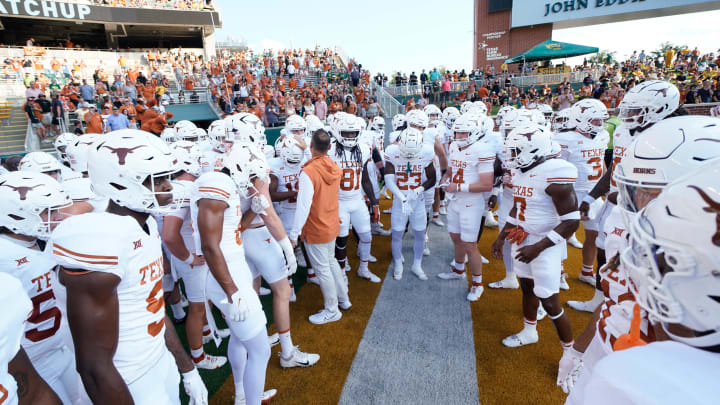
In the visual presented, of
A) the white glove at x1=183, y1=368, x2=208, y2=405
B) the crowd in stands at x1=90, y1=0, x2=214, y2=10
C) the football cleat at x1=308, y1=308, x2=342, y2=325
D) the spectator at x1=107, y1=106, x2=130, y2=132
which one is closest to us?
the white glove at x1=183, y1=368, x2=208, y2=405

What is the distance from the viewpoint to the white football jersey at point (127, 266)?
1.56 m

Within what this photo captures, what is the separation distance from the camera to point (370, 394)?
3.35 meters

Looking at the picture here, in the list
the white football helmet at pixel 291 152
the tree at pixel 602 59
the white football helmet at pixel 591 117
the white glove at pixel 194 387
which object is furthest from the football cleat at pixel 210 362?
the tree at pixel 602 59

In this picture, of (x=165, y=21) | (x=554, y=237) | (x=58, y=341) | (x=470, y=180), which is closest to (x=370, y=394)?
(x=554, y=237)

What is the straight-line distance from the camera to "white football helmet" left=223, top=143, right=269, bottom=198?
3.13 meters

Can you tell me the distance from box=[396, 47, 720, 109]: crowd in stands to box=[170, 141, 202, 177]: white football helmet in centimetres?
1116

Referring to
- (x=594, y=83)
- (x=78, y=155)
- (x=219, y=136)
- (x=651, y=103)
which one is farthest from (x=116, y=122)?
(x=594, y=83)

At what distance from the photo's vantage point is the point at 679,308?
0.98 m

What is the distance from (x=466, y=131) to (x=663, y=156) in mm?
3375

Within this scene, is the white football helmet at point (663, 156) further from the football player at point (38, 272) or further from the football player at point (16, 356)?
the football player at point (38, 272)

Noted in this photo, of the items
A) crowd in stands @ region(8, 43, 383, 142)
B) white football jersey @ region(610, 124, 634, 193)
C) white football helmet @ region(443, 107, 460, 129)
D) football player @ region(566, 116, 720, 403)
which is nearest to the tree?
crowd in stands @ region(8, 43, 383, 142)

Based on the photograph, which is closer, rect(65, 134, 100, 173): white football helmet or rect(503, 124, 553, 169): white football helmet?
rect(503, 124, 553, 169): white football helmet

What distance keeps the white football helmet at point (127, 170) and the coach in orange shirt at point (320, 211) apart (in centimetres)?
220

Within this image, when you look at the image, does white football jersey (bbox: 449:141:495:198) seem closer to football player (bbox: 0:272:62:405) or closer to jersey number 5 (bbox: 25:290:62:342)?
jersey number 5 (bbox: 25:290:62:342)
